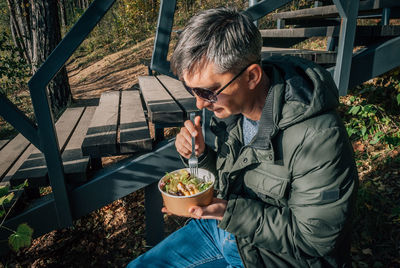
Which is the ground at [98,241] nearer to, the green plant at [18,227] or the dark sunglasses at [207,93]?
the green plant at [18,227]

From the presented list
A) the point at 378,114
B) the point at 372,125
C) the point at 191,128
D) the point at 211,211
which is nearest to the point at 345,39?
the point at 191,128

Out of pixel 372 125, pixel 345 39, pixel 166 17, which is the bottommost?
pixel 372 125

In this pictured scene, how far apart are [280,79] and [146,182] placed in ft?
4.69

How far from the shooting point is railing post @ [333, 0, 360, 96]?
2.18m

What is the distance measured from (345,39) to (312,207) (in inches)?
64.9

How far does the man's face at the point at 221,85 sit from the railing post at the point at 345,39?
1368 millimetres

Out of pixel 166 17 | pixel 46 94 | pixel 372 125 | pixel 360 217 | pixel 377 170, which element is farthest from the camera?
pixel 372 125

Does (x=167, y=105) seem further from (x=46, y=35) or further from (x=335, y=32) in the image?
(x=46, y=35)

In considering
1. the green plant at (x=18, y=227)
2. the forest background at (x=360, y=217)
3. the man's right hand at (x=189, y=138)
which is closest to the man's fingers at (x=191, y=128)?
the man's right hand at (x=189, y=138)

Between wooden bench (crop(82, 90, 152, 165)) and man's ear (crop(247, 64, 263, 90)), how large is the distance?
103cm

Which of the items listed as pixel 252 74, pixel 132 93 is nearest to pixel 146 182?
pixel 252 74

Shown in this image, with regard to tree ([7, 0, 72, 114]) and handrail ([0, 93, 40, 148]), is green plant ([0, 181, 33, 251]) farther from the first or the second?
tree ([7, 0, 72, 114])

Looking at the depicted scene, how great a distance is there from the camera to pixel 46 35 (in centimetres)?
521

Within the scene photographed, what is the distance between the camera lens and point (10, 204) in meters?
2.07
